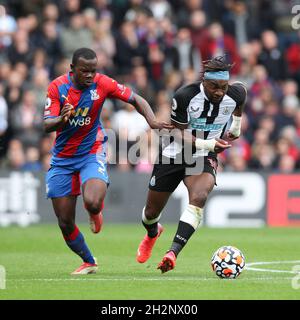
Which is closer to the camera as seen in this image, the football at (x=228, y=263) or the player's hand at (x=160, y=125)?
the football at (x=228, y=263)

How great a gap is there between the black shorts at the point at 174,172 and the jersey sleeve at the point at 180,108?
21.3 inches

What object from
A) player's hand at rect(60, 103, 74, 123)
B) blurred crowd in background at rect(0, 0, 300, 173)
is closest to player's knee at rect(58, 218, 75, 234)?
player's hand at rect(60, 103, 74, 123)

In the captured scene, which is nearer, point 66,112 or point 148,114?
point 66,112

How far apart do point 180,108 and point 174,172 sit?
88cm

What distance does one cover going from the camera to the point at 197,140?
1173 centimetres

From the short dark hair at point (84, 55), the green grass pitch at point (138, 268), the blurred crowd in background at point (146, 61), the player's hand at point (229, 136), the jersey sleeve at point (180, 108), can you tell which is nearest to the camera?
the green grass pitch at point (138, 268)

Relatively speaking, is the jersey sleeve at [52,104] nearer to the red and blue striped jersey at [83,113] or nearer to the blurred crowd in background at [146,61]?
the red and blue striped jersey at [83,113]

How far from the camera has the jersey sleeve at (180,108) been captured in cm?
1180

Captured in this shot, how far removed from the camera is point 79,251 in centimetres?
1170

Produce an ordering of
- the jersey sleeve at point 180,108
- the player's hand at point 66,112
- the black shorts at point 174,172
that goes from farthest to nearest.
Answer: the black shorts at point 174,172, the jersey sleeve at point 180,108, the player's hand at point 66,112

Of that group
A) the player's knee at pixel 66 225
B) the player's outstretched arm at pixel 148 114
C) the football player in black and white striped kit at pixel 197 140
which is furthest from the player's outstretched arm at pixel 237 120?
the player's knee at pixel 66 225

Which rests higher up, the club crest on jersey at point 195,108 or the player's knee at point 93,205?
the club crest on jersey at point 195,108

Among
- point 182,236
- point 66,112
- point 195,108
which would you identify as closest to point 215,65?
point 195,108

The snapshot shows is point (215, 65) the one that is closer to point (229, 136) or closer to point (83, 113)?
point (229, 136)
